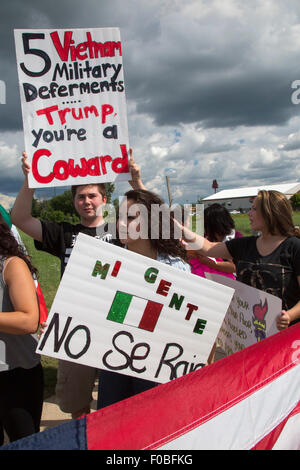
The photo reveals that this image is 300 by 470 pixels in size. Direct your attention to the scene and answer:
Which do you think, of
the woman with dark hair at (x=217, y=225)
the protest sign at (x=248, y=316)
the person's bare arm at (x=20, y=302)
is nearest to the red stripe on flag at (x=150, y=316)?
the person's bare arm at (x=20, y=302)

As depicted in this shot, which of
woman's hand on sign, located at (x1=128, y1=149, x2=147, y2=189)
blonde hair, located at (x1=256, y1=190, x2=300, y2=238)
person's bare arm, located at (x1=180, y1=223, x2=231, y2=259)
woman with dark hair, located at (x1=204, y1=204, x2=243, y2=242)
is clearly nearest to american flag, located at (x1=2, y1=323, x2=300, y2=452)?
blonde hair, located at (x1=256, y1=190, x2=300, y2=238)

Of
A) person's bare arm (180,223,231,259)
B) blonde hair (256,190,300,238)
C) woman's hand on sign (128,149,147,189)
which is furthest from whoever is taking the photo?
person's bare arm (180,223,231,259)

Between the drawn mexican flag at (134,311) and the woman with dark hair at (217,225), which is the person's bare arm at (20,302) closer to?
the drawn mexican flag at (134,311)

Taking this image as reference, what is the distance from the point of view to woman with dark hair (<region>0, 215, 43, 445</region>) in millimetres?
1778

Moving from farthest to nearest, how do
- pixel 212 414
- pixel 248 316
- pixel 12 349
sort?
A: pixel 248 316
pixel 12 349
pixel 212 414

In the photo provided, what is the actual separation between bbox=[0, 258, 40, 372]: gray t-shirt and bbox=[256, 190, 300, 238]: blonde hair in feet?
5.56

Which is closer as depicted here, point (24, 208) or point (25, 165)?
point (25, 165)

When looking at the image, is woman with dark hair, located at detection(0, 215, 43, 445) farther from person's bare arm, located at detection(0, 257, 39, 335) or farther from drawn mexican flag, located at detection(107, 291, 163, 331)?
drawn mexican flag, located at detection(107, 291, 163, 331)

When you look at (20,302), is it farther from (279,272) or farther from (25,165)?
(279,272)

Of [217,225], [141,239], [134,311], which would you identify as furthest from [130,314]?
[217,225]

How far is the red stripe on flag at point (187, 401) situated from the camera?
133 centimetres

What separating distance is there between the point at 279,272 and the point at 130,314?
1121mm

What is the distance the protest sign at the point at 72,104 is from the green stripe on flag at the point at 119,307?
816 mm

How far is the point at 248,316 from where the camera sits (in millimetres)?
2426
